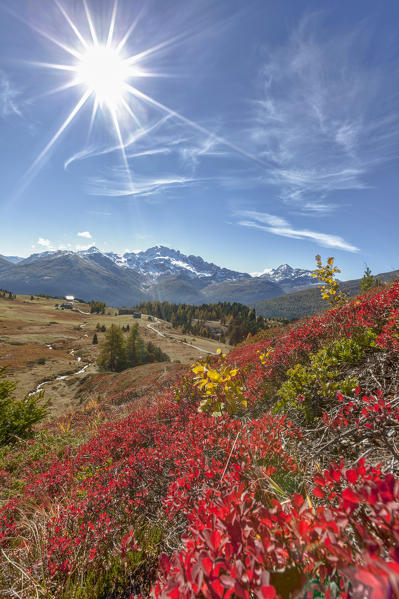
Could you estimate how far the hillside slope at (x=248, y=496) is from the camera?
45.9 inches

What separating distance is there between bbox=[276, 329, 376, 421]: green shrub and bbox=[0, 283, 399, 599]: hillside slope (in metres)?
0.02

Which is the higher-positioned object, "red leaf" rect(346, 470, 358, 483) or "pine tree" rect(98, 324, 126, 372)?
"red leaf" rect(346, 470, 358, 483)

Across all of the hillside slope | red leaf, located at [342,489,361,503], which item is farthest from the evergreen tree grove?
Result: red leaf, located at [342,489,361,503]

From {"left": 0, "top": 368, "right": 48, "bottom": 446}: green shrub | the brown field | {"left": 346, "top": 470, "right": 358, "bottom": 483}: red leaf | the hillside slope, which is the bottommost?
the brown field

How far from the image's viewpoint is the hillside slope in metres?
1.17

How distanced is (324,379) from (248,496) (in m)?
2.60

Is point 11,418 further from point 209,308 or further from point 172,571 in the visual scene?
point 209,308

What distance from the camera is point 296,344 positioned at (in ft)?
20.8

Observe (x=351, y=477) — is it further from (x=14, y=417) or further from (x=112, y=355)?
(x=112, y=355)

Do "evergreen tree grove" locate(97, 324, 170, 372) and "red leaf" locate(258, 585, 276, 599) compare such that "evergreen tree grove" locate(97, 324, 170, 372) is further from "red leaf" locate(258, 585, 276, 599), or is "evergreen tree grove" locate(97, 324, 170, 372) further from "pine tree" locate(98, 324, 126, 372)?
"red leaf" locate(258, 585, 276, 599)

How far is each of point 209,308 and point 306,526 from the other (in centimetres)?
16540

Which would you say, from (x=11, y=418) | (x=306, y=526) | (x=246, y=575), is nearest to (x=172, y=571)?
(x=246, y=575)

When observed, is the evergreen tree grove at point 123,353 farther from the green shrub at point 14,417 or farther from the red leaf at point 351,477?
the red leaf at point 351,477

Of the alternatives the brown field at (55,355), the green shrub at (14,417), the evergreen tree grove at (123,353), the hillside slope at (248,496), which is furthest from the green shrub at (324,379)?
the evergreen tree grove at (123,353)
